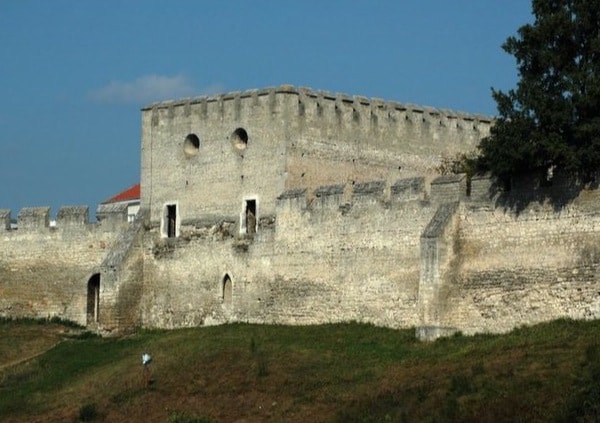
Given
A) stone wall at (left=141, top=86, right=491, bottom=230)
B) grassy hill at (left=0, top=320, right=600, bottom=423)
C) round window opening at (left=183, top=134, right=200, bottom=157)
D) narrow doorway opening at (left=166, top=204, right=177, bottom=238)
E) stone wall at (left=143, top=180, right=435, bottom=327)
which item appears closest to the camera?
grassy hill at (left=0, top=320, right=600, bottom=423)

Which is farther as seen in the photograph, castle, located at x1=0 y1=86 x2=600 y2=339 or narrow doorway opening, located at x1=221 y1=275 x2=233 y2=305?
narrow doorway opening, located at x1=221 y1=275 x2=233 y2=305

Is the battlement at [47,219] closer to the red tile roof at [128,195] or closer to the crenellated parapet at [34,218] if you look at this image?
the crenellated parapet at [34,218]

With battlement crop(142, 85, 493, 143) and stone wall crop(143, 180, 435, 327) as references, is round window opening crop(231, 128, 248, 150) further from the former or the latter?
stone wall crop(143, 180, 435, 327)

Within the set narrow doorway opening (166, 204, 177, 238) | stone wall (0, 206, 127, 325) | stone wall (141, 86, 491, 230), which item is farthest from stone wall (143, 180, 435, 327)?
stone wall (0, 206, 127, 325)

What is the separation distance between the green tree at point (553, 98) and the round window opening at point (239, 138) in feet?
35.9

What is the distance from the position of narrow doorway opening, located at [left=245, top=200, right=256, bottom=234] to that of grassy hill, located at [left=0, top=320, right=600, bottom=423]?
3.02 metres

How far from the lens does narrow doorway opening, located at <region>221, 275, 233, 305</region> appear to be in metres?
45.2

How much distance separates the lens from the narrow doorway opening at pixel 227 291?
148 feet

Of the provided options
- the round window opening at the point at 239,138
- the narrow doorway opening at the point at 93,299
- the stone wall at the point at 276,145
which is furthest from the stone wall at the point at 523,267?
the narrow doorway opening at the point at 93,299

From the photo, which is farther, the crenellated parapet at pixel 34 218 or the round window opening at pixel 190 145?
the crenellated parapet at pixel 34 218

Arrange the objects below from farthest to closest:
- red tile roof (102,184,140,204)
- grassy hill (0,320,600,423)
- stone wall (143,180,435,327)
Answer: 1. red tile roof (102,184,140,204)
2. stone wall (143,180,435,327)
3. grassy hill (0,320,600,423)

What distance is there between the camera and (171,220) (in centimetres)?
4816

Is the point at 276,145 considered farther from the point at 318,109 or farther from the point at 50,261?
the point at 50,261

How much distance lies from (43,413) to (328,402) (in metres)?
7.96
